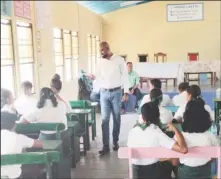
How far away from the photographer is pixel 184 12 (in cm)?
1156

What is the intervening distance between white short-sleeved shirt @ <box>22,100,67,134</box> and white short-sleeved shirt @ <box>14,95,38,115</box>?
70mm

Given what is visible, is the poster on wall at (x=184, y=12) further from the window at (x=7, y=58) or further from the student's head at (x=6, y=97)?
the student's head at (x=6, y=97)

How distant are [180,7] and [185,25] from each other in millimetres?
646

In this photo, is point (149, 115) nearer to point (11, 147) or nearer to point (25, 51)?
point (11, 147)

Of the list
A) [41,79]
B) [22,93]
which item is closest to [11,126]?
[22,93]

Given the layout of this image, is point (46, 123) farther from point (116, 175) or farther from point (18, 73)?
point (116, 175)

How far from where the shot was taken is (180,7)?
38.0 ft

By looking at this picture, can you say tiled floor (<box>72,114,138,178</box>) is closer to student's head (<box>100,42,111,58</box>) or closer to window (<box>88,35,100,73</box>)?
student's head (<box>100,42,111,58</box>)

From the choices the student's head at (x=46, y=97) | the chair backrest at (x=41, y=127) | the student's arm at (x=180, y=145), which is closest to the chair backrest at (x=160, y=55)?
the student's head at (x=46, y=97)

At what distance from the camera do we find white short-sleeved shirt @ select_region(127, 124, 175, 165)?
2.19m

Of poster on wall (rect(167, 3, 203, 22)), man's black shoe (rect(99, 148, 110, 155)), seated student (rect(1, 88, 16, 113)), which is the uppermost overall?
poster on wall (rect(167, 3, 203, 22))

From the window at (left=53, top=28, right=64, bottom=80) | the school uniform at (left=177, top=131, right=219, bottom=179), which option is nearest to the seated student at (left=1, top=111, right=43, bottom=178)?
the school uniform at (left=177, top=131, right=219, bottom=179)

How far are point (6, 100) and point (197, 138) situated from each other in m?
1.22

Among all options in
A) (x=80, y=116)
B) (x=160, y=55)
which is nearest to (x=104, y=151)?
(x=80, y=116)
